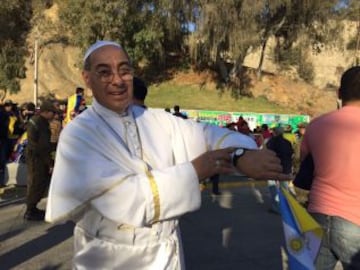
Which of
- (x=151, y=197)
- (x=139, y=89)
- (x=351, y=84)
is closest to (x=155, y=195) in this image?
(x=151, y=197)

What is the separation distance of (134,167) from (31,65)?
44.1 m

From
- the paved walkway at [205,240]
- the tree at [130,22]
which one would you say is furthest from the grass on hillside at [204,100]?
the paved walkway at [205,240]

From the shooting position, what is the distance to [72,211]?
6.27ft

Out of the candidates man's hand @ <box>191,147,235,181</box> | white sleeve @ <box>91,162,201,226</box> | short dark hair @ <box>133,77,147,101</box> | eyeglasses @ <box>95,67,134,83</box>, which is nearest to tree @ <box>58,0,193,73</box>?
short dark hair @ <box>133,77,147,101</box>

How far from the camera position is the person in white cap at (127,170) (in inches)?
71.9

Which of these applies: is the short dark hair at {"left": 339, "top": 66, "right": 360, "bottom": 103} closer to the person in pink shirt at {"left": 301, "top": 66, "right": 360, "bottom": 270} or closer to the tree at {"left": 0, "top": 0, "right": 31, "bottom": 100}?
the person in pink shirt at {"left": 301, "top": 66, "right": 360, "bottom": 270}

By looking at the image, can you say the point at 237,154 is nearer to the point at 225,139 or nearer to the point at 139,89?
the point at 225,139

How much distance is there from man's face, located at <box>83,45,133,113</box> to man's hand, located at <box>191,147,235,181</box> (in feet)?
1.35

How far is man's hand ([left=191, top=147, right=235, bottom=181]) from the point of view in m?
1.89

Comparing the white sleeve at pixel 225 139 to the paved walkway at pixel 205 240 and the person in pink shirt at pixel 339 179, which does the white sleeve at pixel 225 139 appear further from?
the paved walkway at pixel 205 240

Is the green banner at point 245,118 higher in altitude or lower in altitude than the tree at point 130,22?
lower

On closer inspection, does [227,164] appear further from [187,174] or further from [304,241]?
[304,241]

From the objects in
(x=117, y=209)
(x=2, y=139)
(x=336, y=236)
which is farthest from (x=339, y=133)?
(x=2, y=139)

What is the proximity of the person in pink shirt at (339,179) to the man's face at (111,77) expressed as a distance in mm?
1458
